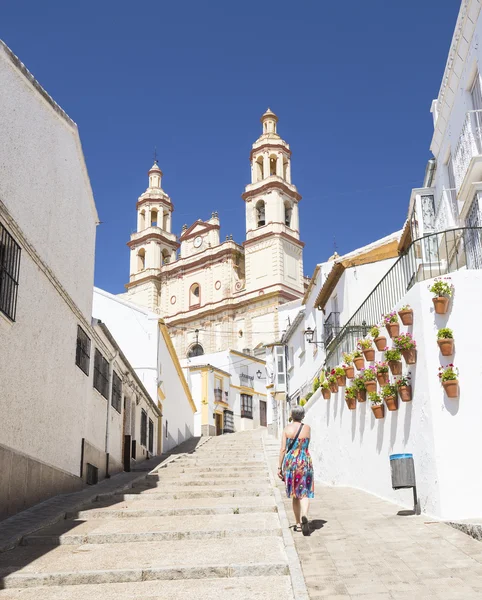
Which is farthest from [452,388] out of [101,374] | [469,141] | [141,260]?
[141,260]

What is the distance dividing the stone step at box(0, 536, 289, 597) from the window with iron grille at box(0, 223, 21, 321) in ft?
10.2

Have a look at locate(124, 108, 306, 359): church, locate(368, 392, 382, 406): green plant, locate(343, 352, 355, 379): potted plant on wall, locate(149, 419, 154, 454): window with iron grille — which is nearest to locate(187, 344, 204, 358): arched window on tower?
A: locate(124, 108, 306, 359): church

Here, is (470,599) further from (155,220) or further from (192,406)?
(155,220)

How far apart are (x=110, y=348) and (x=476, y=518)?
9.87 metres

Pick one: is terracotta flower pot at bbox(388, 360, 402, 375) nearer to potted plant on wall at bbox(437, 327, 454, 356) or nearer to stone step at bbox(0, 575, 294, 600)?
potted plant on wall at bbox(437, 327, 454, 356)

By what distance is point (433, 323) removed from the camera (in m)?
8.75

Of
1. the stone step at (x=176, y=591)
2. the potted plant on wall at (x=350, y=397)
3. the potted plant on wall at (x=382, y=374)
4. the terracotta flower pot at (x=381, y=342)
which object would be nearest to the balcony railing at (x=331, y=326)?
the potted plant on wall at (x=350, y=397)

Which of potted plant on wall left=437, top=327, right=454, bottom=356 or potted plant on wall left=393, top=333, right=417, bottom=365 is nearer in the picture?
potted plant on wall left=437, top=327, right=454, bottom=356

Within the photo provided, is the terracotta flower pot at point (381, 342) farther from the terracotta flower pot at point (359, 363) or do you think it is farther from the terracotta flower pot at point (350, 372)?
the terracotta flower pot at point (350, 372)

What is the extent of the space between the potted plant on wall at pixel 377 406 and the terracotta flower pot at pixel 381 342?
0.70 meters

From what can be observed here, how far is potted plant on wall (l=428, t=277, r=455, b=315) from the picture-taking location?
28.1ft

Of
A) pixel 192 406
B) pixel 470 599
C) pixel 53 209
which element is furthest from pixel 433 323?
pixel 192 406

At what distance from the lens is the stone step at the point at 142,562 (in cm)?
618

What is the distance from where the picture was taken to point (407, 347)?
29.9 ft
